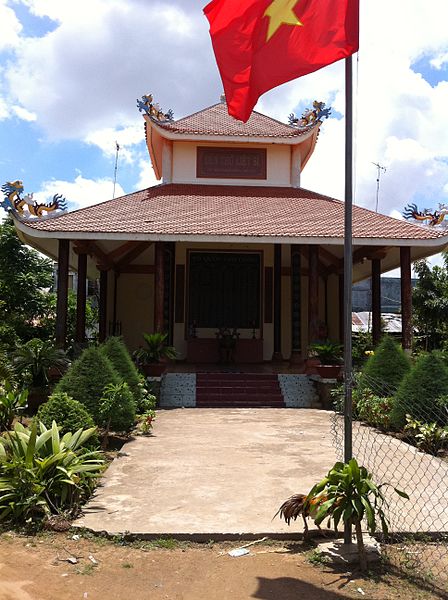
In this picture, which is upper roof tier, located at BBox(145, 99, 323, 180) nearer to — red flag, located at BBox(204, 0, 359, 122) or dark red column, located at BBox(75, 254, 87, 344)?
dark red column, located at BBox(75, 254, 87, 344)

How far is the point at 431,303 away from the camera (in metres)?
22.5

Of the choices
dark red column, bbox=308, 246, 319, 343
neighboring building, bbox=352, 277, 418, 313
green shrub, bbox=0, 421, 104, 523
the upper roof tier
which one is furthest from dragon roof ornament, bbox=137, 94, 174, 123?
neighboring building, bbox=352, 277, 418, 313

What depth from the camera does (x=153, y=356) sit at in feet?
34.6

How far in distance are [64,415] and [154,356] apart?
493 centimetres

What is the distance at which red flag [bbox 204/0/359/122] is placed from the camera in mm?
3621

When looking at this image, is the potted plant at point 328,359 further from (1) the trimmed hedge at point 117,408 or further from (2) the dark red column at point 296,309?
(1) the trimmed hedge at point 117,408

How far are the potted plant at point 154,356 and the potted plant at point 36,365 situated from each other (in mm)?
1555

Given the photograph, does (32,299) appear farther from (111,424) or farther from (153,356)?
(111,424)

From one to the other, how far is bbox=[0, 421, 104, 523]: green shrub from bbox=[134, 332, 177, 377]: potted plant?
18.3 feet

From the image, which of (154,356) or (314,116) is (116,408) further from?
(314,116)

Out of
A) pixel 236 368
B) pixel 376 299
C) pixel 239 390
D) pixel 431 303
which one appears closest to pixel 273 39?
pixel 239 390

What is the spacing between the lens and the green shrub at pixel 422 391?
23.7 ft

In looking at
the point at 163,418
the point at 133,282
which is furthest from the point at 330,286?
the point at 163,418

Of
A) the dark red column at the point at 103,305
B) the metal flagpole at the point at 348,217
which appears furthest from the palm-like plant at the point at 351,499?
the dark red column at the point at 103,305
